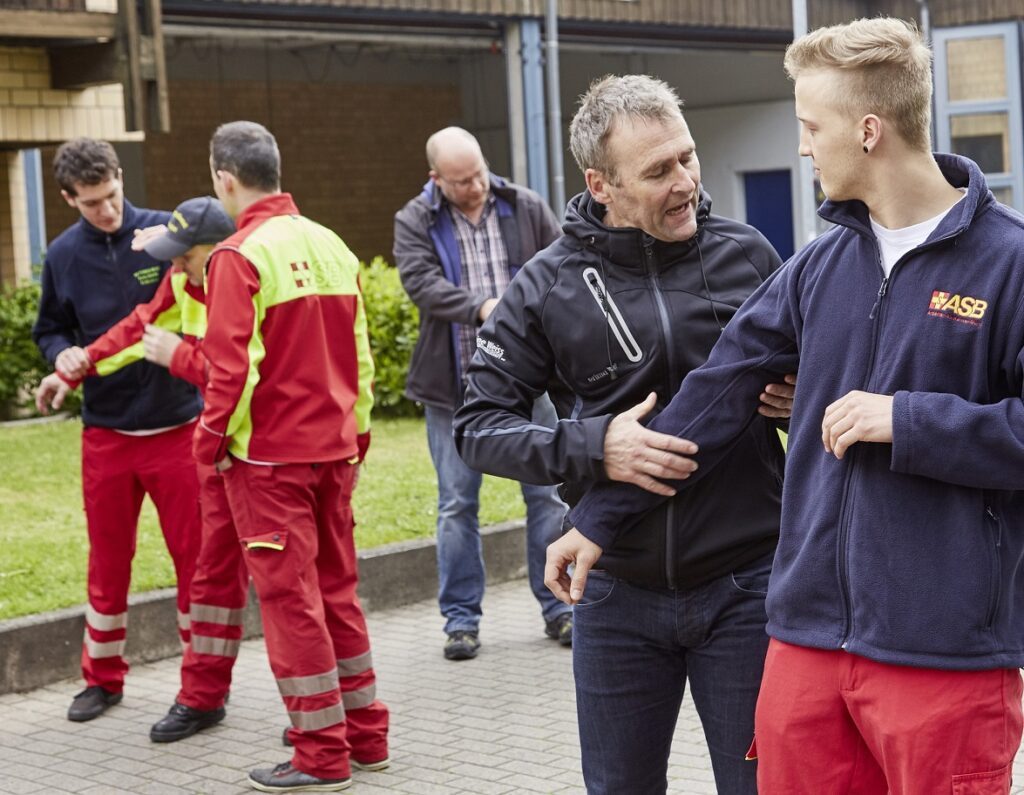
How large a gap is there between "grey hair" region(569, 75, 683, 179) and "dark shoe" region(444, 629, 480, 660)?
4033 mm

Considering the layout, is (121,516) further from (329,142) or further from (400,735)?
(329,142)

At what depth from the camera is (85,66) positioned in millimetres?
14477

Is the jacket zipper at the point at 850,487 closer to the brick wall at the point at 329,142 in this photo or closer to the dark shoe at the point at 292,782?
the dark shoe at the point at 292,782

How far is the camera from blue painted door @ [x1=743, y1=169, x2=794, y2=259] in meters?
29.1

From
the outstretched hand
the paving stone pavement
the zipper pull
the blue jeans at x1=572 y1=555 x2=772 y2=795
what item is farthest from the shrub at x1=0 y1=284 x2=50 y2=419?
the zipper pull

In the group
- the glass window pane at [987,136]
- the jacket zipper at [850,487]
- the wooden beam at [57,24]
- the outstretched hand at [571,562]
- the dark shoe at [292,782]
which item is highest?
the wooden beam at [57,24]

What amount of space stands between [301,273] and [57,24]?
9.35 meters

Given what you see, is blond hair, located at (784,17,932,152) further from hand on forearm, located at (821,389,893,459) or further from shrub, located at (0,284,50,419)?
shrub, located at (0,284,50,419)

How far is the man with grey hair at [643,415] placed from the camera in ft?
11.0

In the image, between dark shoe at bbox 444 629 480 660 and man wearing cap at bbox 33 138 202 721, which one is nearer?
man wearing cap at bbox 33 138 202 721

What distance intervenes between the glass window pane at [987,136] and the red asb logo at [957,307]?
64.8ft

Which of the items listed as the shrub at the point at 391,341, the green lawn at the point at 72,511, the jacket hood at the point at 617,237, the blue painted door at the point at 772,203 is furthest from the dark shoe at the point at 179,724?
the blue painted door at the point at 772,203

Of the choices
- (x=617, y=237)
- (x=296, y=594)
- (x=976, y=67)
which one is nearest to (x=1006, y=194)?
(x=976, y=67)

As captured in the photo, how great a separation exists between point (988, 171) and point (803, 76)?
19877 millimetres
